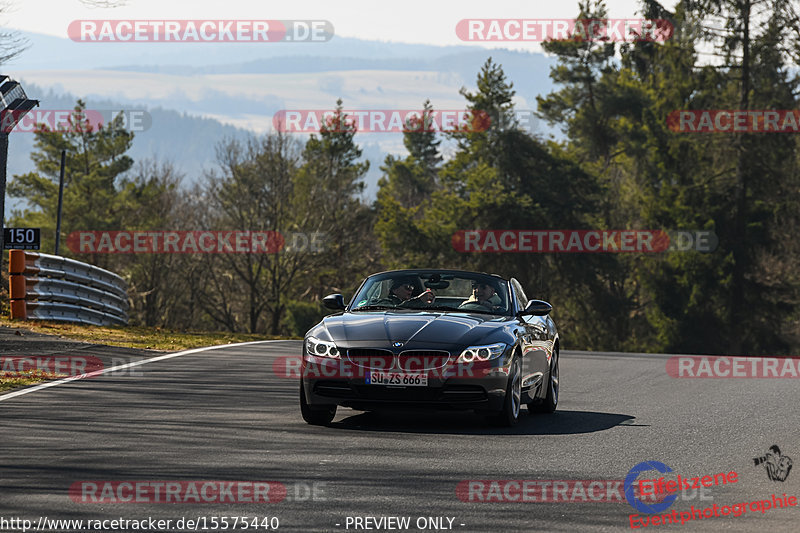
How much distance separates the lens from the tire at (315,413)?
10328 mm

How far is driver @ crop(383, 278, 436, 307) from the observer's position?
37.3 feet

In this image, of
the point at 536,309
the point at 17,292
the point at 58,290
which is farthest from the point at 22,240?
the point at 536,309

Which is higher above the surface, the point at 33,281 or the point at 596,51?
the point at 596,51

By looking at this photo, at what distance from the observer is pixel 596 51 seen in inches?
2653

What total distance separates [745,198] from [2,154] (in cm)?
4217

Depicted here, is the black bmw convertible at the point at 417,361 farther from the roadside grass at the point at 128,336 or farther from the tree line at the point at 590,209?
the tree line at the point at 590,209

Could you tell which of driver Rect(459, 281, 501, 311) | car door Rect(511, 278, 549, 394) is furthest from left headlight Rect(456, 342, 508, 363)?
driver Rect(459, 281, 501, 311)

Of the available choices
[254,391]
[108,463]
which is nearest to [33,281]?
[254,391]

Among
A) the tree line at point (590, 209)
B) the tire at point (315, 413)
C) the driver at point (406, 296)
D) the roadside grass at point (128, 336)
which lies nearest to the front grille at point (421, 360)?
the tire at point (315, 413)

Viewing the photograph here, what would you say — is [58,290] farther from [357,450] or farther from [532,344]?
[357,450]

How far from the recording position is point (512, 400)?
1054 cm

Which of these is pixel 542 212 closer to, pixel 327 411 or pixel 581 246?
pixel 581 246

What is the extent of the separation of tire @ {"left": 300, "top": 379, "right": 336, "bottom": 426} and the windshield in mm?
1238

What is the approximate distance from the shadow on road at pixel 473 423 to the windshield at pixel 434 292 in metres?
1.06
